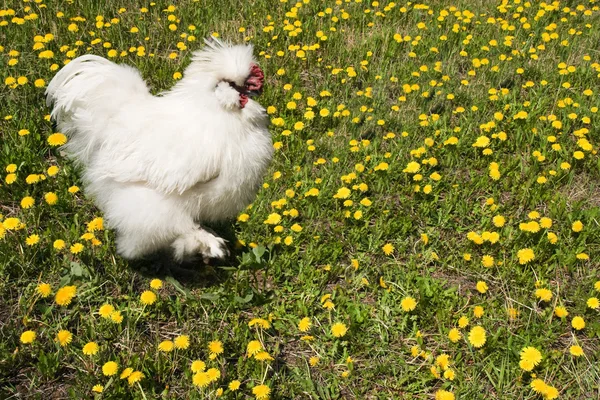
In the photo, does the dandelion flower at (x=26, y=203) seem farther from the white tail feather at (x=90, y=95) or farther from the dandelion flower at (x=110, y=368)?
the dandelion flower at (x=110, y=368)

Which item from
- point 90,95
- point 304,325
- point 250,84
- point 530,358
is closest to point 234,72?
point 250,84

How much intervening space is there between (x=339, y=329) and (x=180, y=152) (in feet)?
4.69

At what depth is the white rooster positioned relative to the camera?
3336 mm

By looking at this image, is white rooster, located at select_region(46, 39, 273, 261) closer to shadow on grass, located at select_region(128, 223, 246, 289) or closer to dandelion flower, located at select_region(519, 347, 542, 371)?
shadow on grass, located at select_region(128, 223, 246, 289)

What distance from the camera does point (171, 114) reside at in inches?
138

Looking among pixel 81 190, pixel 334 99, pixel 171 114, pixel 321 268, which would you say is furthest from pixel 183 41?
pixel 321 268

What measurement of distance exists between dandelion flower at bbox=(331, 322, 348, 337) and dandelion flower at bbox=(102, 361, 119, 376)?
1.24m

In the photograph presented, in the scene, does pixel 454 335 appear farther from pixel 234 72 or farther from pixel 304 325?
pixel 234 72

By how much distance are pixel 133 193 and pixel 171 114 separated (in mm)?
562

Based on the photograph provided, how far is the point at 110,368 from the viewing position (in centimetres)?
274

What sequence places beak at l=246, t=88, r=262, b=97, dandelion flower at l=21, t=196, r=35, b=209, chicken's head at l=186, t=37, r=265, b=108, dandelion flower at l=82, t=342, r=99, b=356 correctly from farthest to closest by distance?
dandelion flower at l=21, t=196, r=35, b=209, beak at l=246, t=88, r=262, b=97, chicken's head at l=186, t=37, r=265, b=108, dandelion flower at l=82, t=342, r=99, b=356

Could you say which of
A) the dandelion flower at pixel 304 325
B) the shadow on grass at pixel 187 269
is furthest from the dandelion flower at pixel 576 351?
the shadow on grass at pixel 187 269

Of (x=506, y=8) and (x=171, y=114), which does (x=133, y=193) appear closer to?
(x=171, y=114)

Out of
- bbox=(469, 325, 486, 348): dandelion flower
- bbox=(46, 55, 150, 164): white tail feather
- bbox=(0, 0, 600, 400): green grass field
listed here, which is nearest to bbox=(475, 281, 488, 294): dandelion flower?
bbox=(0, 0, 600, 400): green grass field
